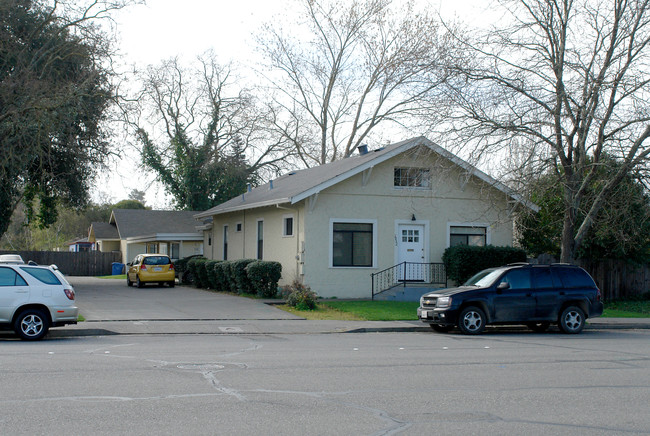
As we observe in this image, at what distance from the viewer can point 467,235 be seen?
84.9 feet

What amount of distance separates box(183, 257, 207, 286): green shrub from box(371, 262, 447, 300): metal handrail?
10681mm

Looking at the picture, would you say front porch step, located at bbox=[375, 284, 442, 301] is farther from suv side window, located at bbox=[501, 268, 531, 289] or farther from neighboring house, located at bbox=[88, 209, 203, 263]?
neighboring house, located at bbox=[88, 209, 203, 263]

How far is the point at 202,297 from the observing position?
25.0m

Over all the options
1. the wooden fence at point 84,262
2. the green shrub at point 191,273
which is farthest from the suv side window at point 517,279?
the wooden fence at point 84,262

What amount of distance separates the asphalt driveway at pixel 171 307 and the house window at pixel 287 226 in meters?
3.10

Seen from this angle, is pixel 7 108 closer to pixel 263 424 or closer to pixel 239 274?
pixel 239 274

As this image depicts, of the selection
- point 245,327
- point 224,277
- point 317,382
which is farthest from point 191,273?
point 317,382

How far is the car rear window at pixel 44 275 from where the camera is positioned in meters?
14.2

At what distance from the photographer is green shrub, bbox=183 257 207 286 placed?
3175 cm

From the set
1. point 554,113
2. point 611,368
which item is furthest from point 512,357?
point 554,113

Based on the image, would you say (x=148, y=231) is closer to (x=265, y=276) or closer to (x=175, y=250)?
(x=175, y=250)

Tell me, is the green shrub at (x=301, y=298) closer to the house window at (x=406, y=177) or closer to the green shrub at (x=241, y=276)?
the green shrub at (x=241, y=276)

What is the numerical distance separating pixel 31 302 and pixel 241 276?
39.5ft

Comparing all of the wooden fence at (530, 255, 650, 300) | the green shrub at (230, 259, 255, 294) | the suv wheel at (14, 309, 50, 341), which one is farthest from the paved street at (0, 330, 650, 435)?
the wooden fence at (530, 255, 650, 300)
